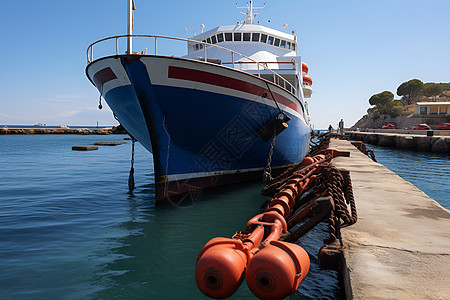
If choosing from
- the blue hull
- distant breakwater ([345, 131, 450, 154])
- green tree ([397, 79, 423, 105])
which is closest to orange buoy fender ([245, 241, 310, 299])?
the blue hull

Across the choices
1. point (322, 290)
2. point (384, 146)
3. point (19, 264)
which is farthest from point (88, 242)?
point (384, 146)

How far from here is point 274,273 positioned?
7.41 ft

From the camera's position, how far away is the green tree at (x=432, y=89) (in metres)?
→ 81.0

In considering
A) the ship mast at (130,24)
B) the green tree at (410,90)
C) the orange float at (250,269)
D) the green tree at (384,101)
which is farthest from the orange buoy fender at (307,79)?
the green tree at (410,90)

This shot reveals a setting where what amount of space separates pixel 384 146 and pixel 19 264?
34.5 meters

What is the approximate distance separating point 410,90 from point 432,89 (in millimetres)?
5397

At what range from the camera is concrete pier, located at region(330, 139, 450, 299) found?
2.13m

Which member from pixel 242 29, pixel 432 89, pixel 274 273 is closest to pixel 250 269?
pixel 274 273

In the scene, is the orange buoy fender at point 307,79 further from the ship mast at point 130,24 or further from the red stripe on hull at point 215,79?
the ship mast at point 130,24

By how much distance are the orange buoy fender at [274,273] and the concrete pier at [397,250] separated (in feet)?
1.43

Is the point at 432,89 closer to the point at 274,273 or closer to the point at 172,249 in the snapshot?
the point at 172,249

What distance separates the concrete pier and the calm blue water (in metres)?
0.99

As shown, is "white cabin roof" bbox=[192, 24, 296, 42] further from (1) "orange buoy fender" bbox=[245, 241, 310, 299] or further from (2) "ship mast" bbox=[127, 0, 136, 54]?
(1) "orange buoy fender" bbox=[245, 241, 310, 299]

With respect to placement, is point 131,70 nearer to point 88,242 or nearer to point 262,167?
point 88,242
